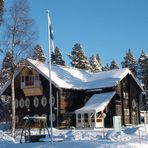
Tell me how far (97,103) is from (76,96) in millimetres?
5680

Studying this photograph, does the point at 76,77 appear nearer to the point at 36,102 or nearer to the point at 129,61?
the point at 36,102

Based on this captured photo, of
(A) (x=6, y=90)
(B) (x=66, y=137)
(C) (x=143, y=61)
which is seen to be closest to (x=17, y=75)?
(A) (x=6, y=90)

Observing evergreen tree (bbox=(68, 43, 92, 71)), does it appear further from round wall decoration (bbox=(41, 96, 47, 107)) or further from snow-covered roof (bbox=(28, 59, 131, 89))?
round wall decoration (bbox=(41, 96, 47, 107))

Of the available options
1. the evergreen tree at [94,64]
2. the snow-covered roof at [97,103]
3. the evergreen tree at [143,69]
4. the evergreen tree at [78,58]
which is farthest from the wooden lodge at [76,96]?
the evergreen tree at [94,64]

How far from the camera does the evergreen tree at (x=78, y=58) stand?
279 ft

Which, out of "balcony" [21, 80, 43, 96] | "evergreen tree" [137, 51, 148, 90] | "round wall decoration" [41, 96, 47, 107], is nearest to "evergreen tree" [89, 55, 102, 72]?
"evergreen tree" [137, 51, 148, 90]

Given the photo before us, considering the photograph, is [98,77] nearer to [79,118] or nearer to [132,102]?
[132,102]

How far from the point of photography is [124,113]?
186 feet

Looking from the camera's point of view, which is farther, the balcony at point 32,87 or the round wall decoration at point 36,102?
the round wall decoration at point 36,102

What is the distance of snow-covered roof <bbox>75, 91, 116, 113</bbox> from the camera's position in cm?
5042

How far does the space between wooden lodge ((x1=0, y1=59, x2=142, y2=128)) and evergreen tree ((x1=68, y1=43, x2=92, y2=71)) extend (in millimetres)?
23234

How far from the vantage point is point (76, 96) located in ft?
187

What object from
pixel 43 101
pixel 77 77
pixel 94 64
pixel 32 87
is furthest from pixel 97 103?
pixel 94 64

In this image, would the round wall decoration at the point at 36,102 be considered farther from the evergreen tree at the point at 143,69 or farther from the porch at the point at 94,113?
the evergreen tree at the point at 143,69
